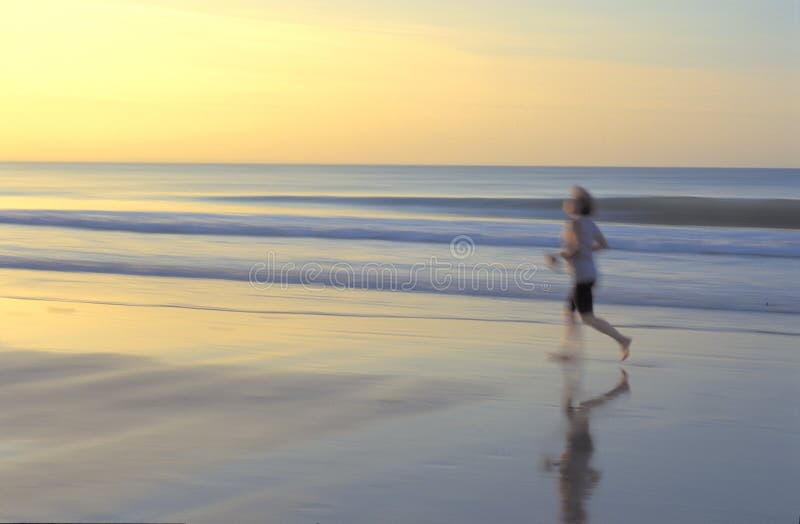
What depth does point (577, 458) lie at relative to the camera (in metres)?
4.71

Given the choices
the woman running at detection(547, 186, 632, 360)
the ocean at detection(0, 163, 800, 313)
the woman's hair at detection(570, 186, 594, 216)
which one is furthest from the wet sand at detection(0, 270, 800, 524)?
the ocean at detection(0, 163, 800, 313)

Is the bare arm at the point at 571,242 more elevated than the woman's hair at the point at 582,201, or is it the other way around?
the woman's hair at the point at 582,201

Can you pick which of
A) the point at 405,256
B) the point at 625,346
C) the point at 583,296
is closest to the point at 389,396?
the point at 583,296

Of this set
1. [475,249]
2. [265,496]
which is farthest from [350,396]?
[475,249]

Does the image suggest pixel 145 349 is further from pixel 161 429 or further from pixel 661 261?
pixel 661 261

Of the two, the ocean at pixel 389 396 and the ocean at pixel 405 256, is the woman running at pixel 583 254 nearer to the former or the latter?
the ocean at pixel 389 396

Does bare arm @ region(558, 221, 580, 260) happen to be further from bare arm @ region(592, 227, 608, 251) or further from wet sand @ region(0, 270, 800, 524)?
wet sand @ region(0, 270, 800, 524)

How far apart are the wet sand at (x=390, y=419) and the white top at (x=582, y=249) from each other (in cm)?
74

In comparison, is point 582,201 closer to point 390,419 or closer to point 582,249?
point 582,249

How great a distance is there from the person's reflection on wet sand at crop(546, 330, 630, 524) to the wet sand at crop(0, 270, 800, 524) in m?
0.02

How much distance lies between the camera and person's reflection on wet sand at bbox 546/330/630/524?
4.02m

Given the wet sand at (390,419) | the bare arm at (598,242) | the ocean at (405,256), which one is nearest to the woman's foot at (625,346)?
the wet sand at (390,419)

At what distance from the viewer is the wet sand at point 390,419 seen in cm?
402

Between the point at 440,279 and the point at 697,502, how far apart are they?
876 centimetres
